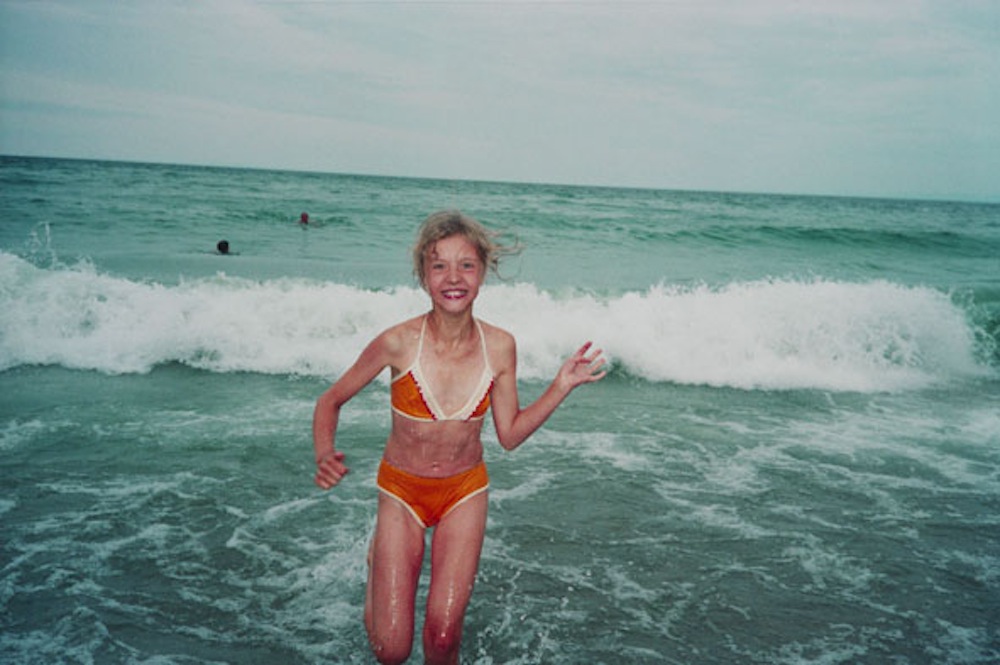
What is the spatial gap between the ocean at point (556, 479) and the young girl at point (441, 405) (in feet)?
1.30

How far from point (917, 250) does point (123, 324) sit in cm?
3029

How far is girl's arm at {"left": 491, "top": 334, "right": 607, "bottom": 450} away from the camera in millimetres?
3322

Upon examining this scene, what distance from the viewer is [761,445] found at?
7441 millimetres

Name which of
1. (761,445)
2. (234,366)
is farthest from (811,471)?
(234,366)

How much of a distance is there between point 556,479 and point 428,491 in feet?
10.2

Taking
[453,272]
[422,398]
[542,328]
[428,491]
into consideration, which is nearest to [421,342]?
[422,398]

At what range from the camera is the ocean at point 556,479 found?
407 cm

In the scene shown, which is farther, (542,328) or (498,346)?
(542,328)

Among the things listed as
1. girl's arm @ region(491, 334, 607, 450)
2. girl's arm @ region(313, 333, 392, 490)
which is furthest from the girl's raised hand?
girl's arm @ region(313, 333, 392, 490)

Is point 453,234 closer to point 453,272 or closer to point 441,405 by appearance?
point 453,272

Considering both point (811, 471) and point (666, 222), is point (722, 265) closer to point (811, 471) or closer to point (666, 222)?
point (666, 222)

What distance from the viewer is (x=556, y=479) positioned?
627 cm

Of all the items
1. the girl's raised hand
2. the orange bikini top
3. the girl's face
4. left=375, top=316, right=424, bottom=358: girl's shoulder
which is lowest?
the orange bikini top

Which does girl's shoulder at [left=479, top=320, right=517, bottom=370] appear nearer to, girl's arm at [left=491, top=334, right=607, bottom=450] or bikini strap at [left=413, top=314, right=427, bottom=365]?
girl's arm at [left=491, top=334, right=607, bottom=450]
